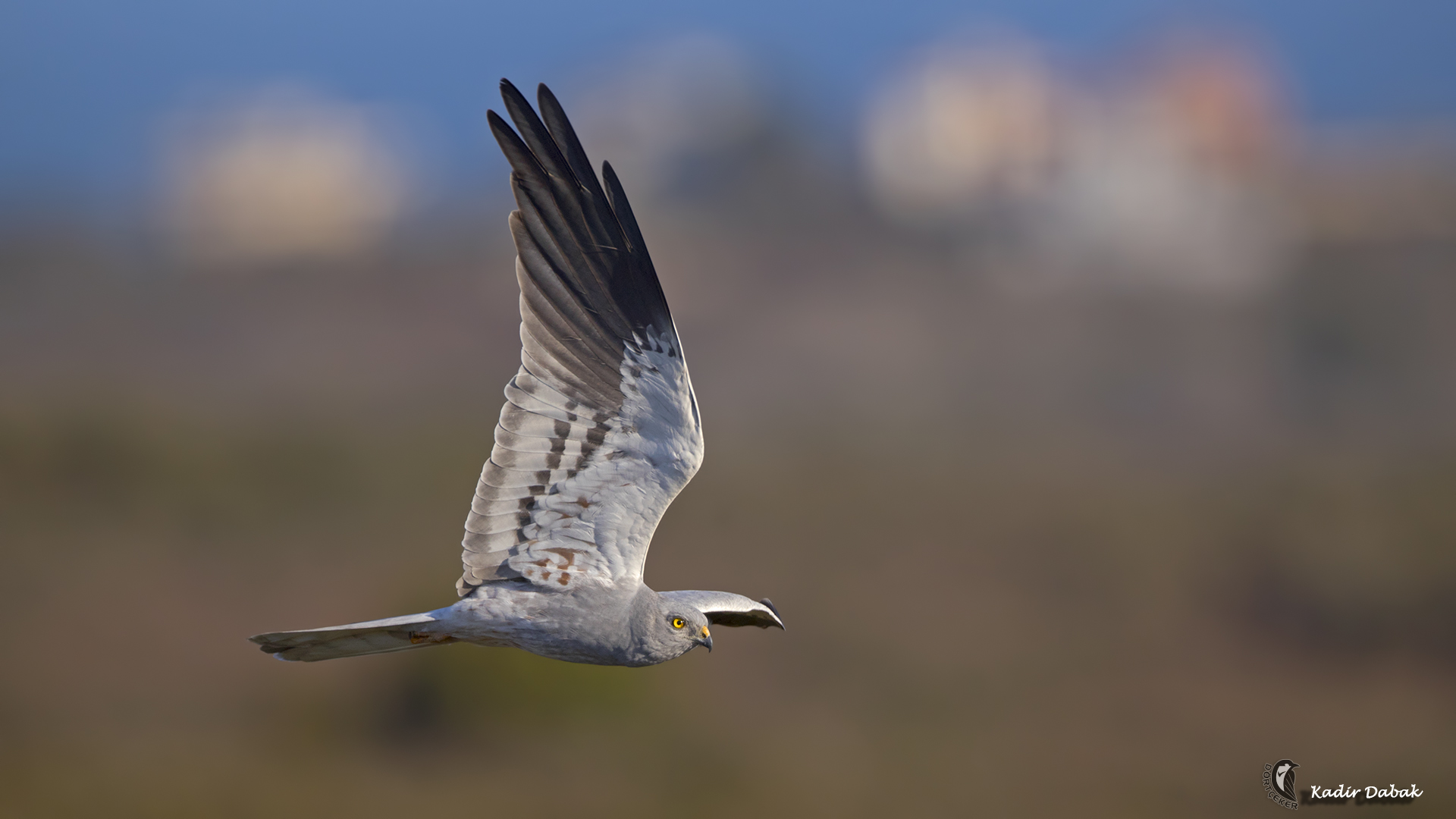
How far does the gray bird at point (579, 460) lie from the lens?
273 inches

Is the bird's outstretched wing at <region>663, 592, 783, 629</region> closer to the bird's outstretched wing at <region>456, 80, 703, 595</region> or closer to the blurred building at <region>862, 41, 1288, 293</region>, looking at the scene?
the bird's outstretched wing at <region>456, 80, 703, 595</region>

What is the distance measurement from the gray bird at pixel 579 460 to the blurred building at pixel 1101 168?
101m

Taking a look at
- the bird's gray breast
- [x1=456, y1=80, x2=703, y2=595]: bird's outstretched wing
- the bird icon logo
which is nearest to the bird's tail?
the bird's gray breast

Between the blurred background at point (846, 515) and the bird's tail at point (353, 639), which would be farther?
the blurred background at point (846, 515)

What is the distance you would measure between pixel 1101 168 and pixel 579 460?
117180 mm

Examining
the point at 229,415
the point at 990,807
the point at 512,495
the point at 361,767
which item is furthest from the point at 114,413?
Result: the point at 512,495

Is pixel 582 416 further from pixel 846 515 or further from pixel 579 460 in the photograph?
pixel 846 515

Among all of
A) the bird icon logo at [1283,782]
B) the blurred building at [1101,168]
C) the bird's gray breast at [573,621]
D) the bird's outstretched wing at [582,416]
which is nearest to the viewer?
the bird's gray breast at [573,621]

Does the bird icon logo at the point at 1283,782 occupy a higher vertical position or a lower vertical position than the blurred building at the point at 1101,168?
lower

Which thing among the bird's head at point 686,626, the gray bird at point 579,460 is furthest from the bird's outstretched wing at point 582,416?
the bird's head at point 686,626

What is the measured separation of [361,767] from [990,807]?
16.5 meters

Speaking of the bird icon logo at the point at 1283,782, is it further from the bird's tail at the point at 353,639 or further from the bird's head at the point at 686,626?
the bird's tail at the point at 353,639

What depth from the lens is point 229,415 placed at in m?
55.2

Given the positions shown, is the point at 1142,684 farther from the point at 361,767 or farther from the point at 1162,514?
the point at 361,767
